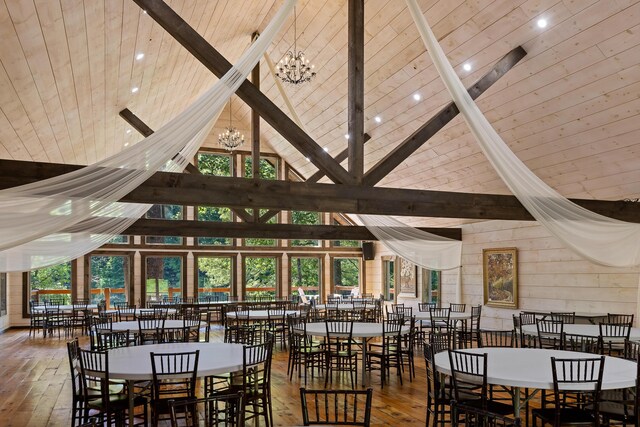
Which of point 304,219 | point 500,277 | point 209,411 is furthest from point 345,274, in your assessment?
point 209,411

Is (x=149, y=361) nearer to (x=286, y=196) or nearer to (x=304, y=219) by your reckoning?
(x=286, y=196)

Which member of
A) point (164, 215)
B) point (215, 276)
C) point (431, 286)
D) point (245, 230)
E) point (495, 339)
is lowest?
point (495, 339)

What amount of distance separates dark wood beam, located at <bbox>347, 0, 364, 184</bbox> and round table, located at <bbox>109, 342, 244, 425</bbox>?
9.06 feet

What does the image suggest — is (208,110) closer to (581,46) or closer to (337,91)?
(581,46)

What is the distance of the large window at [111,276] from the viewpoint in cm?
1609

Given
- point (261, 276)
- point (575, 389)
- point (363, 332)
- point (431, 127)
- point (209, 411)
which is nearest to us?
point (209, 411)

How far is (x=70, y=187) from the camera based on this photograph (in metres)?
4.68

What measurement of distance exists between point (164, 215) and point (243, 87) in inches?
429

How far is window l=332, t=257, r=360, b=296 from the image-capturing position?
18.9 metres

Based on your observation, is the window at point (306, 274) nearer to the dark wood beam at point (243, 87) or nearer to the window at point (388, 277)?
the window at point (388, 277)

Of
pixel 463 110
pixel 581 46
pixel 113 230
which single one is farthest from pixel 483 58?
pixel 113 230

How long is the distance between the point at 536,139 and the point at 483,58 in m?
1.68

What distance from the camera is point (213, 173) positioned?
1745 cm

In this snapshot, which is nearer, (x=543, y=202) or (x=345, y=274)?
(x=543, y=202)
